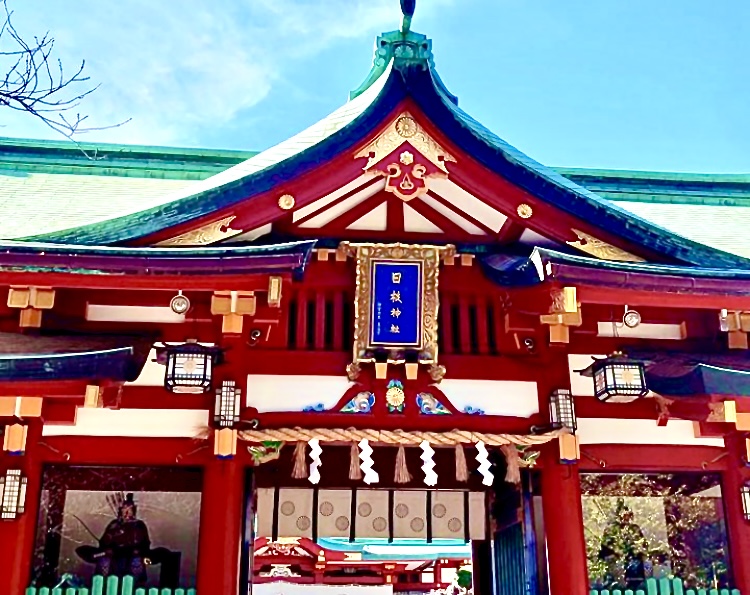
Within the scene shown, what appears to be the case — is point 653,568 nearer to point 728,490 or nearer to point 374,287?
point 728,490

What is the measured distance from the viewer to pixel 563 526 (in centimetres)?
779

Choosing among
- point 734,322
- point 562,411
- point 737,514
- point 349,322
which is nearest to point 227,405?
point 349,322

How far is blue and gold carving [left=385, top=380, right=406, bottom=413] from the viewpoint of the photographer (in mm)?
7969

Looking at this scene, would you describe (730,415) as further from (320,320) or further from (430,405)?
(320,320)

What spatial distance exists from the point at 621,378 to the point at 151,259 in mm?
4528

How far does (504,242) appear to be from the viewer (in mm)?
8539

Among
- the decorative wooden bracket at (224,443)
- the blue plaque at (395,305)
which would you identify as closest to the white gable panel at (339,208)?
the blue plaque at (395,305)

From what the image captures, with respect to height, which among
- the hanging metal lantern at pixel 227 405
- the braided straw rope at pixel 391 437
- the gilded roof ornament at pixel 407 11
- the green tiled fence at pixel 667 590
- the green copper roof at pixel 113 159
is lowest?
the green tiled fence at pixel 667 590

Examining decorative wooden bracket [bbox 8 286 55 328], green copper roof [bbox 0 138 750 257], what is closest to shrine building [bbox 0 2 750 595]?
decorative wooden bracket [bbox 8 286 55 328]

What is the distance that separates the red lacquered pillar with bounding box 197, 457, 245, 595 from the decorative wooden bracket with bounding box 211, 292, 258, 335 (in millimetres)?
1333

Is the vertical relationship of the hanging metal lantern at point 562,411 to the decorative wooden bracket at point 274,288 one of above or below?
below

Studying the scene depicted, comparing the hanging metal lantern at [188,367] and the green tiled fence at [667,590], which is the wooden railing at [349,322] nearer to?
the hanging metal lantern at [188,367]

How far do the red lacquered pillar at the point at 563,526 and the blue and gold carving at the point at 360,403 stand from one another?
1.86 m

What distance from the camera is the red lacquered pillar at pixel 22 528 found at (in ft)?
23.3
